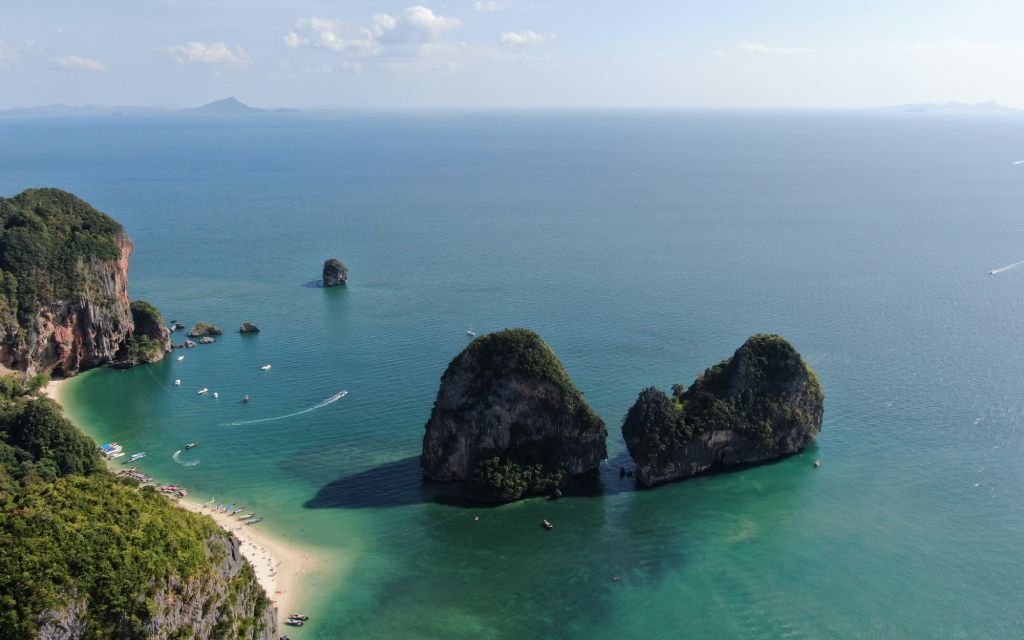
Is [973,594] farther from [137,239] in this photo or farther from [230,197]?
[230,197]

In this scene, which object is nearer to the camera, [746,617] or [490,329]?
[746,617]

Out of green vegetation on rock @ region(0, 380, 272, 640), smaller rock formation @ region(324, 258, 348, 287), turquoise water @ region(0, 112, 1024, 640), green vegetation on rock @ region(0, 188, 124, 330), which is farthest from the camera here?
smaller rock formation @ region(324, 258, 348, 287)

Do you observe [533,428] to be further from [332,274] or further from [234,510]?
[332,274]

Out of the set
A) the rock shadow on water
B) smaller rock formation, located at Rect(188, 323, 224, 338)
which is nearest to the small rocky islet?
the rock shadow on water

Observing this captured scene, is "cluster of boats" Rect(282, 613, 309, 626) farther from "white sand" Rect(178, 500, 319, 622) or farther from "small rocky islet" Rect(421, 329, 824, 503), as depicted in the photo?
"small rocky islet" Rect(421, 329, 824, 503)

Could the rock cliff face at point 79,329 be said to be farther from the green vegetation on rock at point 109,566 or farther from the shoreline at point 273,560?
the green vegetation on rock at point 109,566

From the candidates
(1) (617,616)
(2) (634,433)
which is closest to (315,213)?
(2) (634,433)

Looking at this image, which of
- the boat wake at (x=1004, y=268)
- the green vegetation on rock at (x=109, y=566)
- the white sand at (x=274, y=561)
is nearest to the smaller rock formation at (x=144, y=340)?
the white sand at (x=274, y=561)
